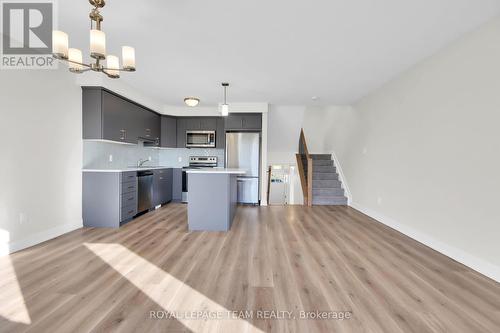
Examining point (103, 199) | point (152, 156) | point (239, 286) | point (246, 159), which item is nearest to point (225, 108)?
point (246, 159)

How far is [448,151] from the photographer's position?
2758mm

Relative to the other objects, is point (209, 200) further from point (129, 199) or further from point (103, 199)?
point (103, 199)

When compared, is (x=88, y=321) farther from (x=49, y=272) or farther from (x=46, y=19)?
(x=46, y=19)

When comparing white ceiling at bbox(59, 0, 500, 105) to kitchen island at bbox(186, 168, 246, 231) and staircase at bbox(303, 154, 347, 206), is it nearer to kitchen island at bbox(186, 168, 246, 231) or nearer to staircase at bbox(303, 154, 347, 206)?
kitchen island at bbox(186, 168, 246, 231)

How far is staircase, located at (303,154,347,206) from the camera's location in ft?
19.0

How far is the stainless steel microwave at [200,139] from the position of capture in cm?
584

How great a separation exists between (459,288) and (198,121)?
Answer: 5.57 m

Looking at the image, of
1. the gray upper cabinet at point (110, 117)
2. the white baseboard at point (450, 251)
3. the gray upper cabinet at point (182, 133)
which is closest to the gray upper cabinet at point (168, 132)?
the gray upper cabinet at point (182, 133)

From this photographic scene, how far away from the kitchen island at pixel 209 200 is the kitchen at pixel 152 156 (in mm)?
16

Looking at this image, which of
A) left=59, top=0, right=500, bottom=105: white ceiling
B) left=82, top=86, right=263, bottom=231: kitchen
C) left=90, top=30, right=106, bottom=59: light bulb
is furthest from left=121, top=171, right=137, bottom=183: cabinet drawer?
left=90, top=30, right=106, bottom=59: light bulb

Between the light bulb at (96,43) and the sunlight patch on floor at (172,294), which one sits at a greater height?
the light bulb at (96,43)

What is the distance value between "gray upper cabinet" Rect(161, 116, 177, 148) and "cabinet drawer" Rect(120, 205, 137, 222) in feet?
7.02

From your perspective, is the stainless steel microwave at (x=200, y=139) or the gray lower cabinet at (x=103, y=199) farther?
the stainless steel microwave at (x=200, y=139)

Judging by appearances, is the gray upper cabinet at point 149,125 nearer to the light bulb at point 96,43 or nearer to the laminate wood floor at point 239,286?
the laminate wood floor at point 239,286
